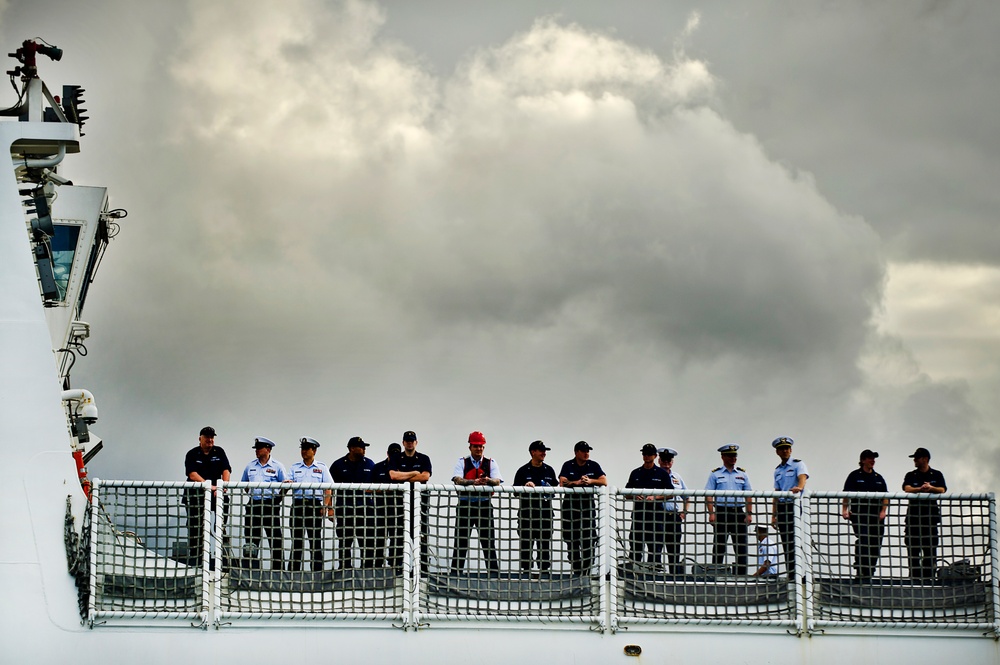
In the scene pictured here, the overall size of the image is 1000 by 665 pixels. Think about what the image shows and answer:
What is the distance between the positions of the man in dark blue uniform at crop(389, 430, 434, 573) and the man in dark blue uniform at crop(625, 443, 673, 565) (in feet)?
6.55

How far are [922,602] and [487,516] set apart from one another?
4.42 m

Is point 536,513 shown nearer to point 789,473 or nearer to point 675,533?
point 675,533

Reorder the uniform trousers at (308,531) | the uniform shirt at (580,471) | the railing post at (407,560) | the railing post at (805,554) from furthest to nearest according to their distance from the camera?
the uniform shirt at (580,471), the railing post at (805,554), the uniform trousers at (308,531), the railing post at (407,560)

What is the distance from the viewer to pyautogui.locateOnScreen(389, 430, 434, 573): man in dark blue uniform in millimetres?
10445

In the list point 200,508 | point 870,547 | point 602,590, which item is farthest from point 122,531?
point 870,547

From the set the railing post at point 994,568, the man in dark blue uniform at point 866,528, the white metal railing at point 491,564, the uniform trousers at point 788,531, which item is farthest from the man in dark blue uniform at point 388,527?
the railing post at point 994,568

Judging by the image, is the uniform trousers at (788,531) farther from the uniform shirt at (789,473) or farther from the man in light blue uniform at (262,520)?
the man in light blue uniform at (262,520)

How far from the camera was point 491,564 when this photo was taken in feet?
35.4

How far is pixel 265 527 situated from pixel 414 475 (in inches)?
68.0

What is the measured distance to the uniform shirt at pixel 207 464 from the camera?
11766 millimetres

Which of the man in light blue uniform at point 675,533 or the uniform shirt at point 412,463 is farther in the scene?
the uniform shirt at point 412,463

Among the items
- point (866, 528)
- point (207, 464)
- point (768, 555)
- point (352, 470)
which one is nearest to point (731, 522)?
point (768, 555)

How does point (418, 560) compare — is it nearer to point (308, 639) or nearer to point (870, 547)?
point (308, 639)

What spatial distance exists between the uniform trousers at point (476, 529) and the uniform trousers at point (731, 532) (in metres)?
2.18
